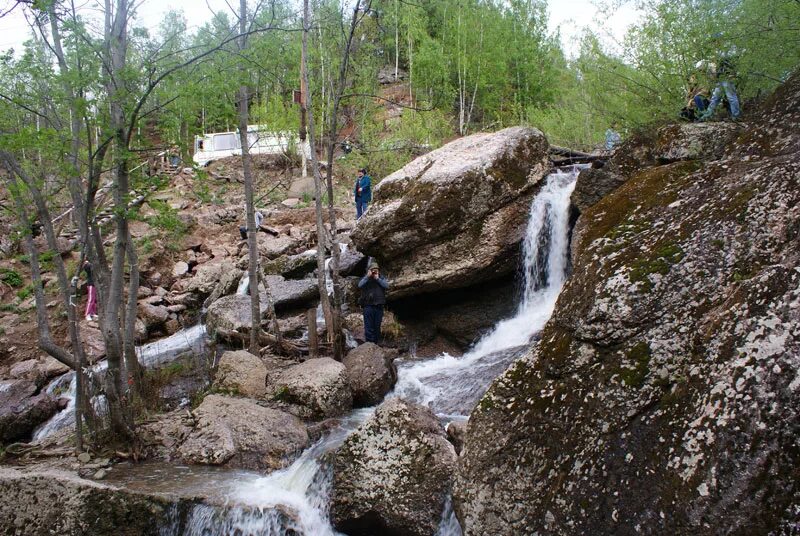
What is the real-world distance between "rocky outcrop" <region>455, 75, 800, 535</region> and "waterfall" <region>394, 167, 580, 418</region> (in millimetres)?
5321

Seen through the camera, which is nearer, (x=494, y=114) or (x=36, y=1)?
(x=36, y=1)

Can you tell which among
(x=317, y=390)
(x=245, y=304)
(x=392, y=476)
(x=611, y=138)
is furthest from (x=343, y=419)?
(x=611, y=138)

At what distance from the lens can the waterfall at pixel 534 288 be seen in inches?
373

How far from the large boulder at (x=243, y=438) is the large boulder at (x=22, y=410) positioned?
4.52 m

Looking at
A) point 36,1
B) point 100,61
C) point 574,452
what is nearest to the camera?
point 574,452

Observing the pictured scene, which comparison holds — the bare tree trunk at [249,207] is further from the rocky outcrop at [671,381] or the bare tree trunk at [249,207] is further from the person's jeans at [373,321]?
the rocky outcrop at [671,381]

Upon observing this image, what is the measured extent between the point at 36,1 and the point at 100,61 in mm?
823

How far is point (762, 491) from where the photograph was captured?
2432mm

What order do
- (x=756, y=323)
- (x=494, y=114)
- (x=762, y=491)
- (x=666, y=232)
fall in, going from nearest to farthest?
(x=762, y=491)
(x=756, y=323)
(x=666, y=232)
(x=494, y=114)

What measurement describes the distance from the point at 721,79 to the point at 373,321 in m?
6.79

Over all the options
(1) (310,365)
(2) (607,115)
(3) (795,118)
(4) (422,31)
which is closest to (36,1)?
(1) (310,365)

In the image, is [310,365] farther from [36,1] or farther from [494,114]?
[494,114]

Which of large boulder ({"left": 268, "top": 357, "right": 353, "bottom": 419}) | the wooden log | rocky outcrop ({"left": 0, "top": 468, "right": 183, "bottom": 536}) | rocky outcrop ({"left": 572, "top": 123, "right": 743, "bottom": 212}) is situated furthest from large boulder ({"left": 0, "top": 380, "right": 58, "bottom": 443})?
rocky outcrop ({"left": 572, "top": 123, "right": 743, "bottom": 212})

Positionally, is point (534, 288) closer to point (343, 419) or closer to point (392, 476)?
point (343, 419)
